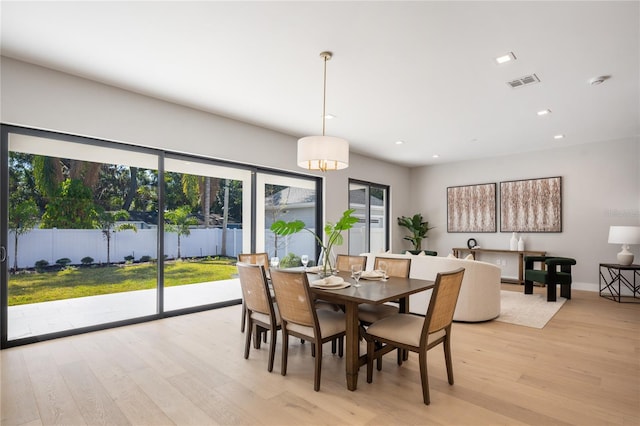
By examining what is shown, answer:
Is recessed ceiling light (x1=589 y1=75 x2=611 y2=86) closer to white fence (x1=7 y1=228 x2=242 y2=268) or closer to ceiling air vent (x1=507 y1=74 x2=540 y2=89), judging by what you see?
ceiling air vent (x1=507 y1=74 x2=540 y2=89)

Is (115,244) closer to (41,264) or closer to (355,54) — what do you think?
(41,264)

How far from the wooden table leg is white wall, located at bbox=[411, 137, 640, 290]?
19.4ft

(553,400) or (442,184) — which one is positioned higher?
(442,184)

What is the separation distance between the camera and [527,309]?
4.73 meters

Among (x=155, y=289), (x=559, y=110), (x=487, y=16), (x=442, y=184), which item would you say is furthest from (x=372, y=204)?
(x=487, y=16)

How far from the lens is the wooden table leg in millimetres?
2441

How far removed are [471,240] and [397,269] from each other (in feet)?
16.0

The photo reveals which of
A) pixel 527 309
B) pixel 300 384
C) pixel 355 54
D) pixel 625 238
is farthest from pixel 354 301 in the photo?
pixel 625 238

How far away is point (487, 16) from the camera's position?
8.28 ft

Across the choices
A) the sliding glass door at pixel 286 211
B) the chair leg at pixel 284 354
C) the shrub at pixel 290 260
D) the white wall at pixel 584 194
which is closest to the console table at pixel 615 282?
the white wall at pixel 584 194

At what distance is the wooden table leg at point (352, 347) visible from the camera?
8.01ft

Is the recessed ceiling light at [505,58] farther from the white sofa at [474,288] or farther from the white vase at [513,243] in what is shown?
the white vase at [513,243]

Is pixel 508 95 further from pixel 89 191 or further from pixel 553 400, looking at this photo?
pixel 89 191

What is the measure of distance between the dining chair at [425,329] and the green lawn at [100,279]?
3.03 m
